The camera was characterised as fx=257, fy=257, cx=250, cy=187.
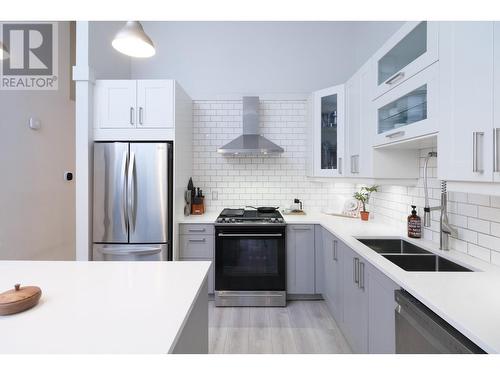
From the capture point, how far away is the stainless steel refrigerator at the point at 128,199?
250 centimetres

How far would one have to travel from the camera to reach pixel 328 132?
2.93 metres

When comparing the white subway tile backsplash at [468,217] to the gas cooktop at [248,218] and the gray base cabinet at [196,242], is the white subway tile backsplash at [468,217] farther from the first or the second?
the gray base cabinet at [196,242]

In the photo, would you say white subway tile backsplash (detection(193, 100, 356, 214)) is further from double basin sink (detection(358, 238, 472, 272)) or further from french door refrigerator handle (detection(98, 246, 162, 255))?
double basin sink (detection(358, 238, 472, 272))

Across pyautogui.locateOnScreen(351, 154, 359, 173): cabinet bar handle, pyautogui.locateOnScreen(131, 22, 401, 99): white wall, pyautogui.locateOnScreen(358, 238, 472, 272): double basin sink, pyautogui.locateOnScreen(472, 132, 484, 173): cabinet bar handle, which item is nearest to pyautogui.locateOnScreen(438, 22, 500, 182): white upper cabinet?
pyautogui.locateOnScreen(472, 132, 484, 173): cabinet bar handle

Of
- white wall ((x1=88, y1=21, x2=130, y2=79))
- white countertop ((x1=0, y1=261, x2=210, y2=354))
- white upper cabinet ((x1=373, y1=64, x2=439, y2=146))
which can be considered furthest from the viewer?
white wall ((x1=88, y1=21, x2=130, y2=79))

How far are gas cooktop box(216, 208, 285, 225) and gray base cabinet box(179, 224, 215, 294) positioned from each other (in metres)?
0.18

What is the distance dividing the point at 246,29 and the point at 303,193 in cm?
233

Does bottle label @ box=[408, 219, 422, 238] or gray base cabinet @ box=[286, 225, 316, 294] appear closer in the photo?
bottle label @ box=[408, 219, 422, 238]

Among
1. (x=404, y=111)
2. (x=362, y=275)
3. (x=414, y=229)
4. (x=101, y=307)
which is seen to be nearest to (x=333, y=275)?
(x=362, y=275)

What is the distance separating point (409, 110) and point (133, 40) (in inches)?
70.4

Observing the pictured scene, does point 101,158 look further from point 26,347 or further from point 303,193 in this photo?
point 303,193

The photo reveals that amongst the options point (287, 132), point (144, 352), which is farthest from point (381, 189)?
point (144, 352)

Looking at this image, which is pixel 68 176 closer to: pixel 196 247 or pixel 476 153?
pixel 196 247

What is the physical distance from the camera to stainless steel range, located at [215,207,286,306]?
2.73m
